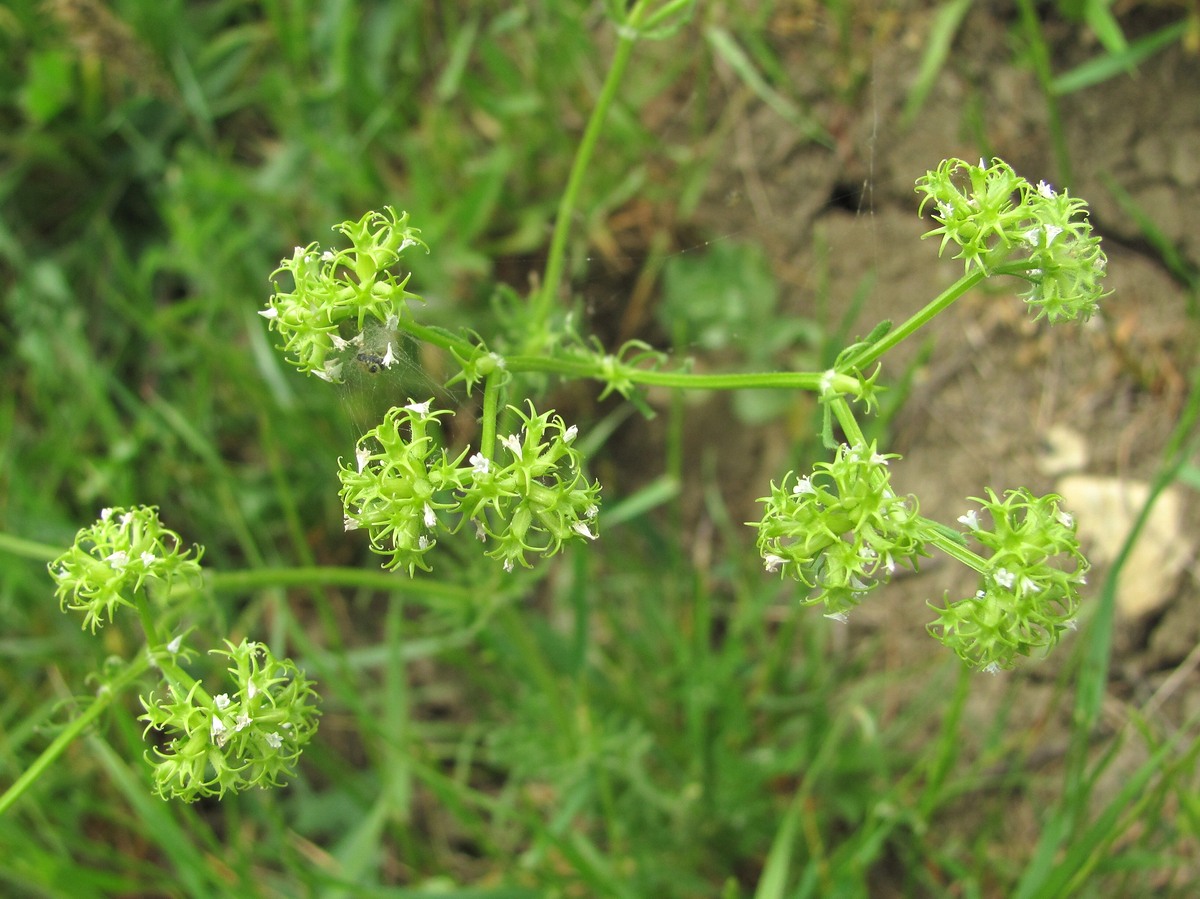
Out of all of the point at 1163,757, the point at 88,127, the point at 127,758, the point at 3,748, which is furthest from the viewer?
the point at 88,127

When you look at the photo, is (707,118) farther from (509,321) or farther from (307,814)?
(307,814)

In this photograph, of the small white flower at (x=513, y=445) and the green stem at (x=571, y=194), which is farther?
the green stem at (x=571, y=194)

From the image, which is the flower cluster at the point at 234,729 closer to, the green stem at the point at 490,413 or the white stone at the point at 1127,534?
the green stem at the point at 490,413

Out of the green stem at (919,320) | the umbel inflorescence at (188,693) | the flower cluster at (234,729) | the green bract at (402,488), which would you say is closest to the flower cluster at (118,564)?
the umbel inflorescence at (188,693)

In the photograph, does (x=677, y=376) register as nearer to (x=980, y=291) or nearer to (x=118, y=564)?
(x=118, y=564)

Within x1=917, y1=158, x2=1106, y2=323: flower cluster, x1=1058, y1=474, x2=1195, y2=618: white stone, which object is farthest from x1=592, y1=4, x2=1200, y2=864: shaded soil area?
x1=917, y1=158, x2=1106, y2=323: flower cluster

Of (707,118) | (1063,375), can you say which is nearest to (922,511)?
(1063,375)

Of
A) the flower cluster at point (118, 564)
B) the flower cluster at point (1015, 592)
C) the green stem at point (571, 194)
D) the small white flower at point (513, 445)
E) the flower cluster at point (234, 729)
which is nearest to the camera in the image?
the flower cluster at point (1015, 592)

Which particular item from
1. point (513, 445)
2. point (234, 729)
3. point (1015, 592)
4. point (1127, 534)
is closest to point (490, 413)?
point (513, 445)
